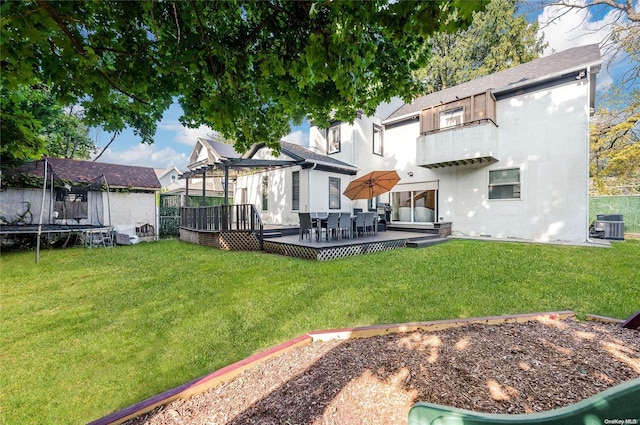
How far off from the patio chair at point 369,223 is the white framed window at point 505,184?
5.71 meters

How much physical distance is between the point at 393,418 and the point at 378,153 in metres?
15.5

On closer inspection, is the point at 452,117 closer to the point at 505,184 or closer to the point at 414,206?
the point at 505,184

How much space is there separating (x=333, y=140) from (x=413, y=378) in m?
15.4

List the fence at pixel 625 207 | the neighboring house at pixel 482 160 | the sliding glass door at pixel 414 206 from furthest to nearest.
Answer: the sliding glass door at pixel 414 206
the fence at pixel 625 207
the neighboring house at pixel 482 160

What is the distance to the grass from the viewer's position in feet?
8.83

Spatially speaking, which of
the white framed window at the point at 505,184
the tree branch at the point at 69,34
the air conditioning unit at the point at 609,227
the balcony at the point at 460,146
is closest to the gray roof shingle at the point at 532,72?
the balcony at the point at 460,146

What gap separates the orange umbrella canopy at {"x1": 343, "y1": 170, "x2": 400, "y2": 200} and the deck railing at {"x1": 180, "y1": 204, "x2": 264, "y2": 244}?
435cm

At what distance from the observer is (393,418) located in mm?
1924

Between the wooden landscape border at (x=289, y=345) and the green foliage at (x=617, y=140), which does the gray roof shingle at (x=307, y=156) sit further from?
the green foliage at (x=617, y=140)

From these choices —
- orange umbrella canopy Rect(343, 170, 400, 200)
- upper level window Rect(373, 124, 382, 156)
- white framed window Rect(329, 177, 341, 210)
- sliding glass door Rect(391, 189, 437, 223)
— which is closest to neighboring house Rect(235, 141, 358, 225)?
white framed window Rect(329, 177, 341, 210)

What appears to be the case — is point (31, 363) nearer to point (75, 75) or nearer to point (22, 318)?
point (22, 318)

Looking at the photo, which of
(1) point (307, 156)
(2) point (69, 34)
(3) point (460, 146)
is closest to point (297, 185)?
(1) point (307, 156)

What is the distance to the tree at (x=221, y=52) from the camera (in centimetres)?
236

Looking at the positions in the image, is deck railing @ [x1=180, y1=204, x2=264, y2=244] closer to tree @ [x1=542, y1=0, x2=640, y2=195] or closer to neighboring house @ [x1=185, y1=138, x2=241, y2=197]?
neighboring house @ [x1=185, y1=138, x2=241, y2=197]
